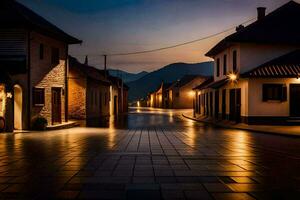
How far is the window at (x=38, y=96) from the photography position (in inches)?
899

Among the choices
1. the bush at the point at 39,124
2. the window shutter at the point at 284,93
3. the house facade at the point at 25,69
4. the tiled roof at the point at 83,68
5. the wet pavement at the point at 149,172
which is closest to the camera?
the wet pavement at the point at 149,172

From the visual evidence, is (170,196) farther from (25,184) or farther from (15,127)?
(15,127)

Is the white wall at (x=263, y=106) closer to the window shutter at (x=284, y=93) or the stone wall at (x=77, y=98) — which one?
the window shutter at (x=284, y=93)

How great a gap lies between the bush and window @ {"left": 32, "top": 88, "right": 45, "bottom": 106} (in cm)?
132

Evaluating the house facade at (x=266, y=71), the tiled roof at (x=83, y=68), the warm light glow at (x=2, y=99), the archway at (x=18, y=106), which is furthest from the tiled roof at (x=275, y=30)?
the warm light glow at (x=2, y=99)

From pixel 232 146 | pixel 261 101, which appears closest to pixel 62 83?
pixel 261 101

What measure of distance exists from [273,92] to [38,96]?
1574cm

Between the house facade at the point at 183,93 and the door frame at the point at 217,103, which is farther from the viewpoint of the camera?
the house facade at the point at 183,93

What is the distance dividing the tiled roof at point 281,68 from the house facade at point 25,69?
1296cm

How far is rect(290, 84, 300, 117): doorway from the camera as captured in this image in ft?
85.1

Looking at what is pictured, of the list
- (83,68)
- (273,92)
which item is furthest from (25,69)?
(83,68)

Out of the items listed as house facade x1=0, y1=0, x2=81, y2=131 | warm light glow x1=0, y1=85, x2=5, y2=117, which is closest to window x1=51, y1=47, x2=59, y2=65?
house facade x1=0, y1=0, x2=81, y2=131

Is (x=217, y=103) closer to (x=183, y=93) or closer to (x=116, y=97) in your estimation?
(x=116, y=97)

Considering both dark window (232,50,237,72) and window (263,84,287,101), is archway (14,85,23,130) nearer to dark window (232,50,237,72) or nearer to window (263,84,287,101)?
dark window (232,50,237,72)
